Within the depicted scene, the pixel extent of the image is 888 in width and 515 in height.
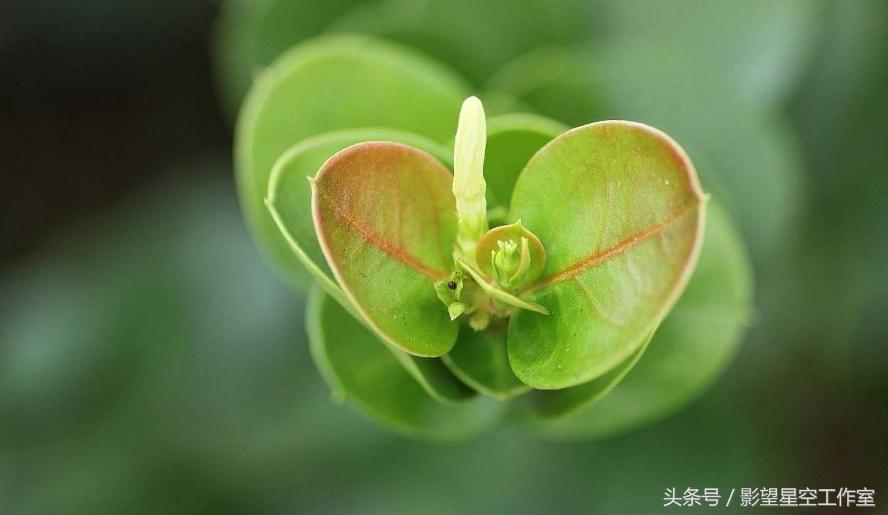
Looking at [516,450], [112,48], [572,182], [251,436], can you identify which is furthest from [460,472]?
[112,48]

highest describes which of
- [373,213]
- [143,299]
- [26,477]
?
[143,299]

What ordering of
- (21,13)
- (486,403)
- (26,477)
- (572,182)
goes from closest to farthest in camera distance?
(572,182) < (486,403) < (26,477) < (21,13)

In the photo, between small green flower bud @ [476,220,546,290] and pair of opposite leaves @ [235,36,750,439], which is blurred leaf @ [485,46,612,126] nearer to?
pair of opposite leaves @ [235,36,750,439]

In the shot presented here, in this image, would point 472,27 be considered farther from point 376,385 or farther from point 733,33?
point 376,385

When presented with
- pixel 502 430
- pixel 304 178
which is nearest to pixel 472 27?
pixel 304 178

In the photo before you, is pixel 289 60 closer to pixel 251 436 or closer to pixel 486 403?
pixel 486 403

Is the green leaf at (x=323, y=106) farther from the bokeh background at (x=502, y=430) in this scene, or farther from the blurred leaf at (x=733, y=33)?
the blurred leaf at (x=733, y=33)

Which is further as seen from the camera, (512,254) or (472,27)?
(472,27)

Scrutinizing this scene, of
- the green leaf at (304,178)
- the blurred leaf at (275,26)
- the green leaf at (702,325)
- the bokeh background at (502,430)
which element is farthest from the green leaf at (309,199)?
the blurred leaf at (275,26)
